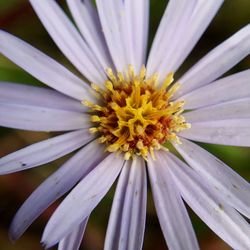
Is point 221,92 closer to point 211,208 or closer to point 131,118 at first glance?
point 131,118

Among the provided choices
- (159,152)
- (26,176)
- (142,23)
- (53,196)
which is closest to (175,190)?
(159,152)

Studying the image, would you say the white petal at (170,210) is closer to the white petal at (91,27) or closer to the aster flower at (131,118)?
the aster flower at (131,118)

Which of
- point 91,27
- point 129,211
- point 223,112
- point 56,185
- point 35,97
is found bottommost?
point 129,211

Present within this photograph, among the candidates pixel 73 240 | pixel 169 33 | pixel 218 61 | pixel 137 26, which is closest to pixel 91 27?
pixel 137 26

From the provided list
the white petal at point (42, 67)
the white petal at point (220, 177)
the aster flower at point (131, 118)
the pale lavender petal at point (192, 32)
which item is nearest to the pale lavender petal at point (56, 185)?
the aster flower at point (131, 118)

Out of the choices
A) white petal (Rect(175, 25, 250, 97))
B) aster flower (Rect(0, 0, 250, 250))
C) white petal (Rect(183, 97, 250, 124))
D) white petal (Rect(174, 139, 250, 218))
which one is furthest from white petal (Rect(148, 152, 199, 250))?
white petal (Rect(175, 25, 250, 97))

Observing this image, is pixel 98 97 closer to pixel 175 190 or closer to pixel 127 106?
pixel 127 106
